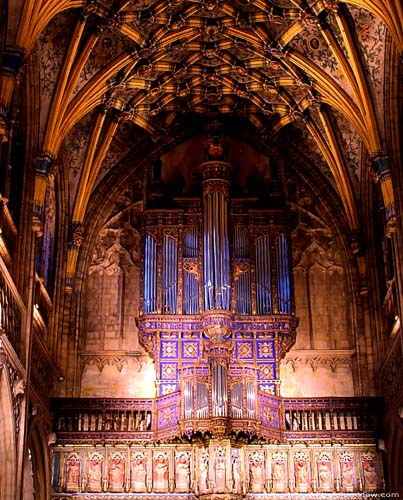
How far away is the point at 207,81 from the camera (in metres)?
29.2

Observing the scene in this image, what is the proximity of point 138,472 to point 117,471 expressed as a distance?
56cm

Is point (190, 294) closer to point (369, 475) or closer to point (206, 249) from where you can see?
point (206, 249)

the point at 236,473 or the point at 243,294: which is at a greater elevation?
the point at 243,294

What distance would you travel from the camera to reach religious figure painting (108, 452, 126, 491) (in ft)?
84.1

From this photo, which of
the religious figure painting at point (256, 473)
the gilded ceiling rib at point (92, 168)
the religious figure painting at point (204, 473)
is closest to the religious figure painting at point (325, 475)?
the religious figure painting at point (256, 473)

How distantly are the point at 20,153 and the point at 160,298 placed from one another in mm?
6259

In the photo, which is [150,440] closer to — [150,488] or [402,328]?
[150,488]

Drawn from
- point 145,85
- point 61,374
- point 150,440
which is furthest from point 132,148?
point 150,440

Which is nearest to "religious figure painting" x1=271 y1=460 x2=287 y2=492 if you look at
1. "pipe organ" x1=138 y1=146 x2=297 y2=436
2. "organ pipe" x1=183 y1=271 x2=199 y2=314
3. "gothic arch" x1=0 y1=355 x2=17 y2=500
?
"pipe organ" x1=138 y1=146 x2=297 y2=436

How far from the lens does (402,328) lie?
74.0 feet

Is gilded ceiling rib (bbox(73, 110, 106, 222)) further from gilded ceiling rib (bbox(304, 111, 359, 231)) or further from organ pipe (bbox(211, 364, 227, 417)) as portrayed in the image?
organ pipe (bbox(211, 364, 227, 417))

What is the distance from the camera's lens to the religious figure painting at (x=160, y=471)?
25.6 m

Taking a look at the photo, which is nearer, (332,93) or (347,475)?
(347,475)

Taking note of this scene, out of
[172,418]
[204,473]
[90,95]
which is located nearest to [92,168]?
[90,95]
